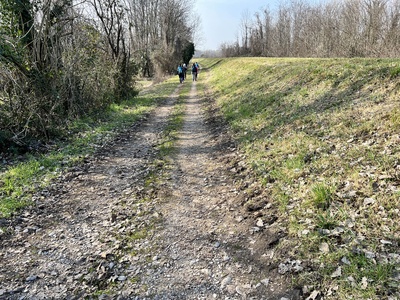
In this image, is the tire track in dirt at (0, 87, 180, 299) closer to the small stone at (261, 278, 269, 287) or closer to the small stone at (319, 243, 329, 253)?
the small stone at (261, 278, 269, 287)

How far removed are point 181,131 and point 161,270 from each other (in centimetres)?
754

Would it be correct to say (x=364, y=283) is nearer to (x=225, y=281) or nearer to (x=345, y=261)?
(x=345, y=261)

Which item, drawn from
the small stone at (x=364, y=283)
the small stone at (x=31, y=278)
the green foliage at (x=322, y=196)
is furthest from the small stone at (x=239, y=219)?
the small stone at (x=31, y=278)

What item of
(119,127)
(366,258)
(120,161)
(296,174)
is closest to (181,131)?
(119,127)

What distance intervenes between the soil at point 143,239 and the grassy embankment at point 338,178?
457 millimetres

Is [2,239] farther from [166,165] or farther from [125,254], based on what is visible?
[166,165]

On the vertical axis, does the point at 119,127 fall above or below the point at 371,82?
below

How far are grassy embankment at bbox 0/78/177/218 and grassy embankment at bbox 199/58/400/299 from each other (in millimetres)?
4650

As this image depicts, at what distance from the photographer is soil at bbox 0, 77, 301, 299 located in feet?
11.8

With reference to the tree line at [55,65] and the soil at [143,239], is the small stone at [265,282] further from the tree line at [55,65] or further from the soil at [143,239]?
the tree line at [55,65]

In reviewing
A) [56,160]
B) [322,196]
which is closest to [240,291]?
[322,196]

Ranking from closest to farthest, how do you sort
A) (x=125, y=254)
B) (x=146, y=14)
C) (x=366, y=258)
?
(x=366, y=258)
(x=125, y=254)
(x=146, y=14)

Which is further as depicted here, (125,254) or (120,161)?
(120,161)

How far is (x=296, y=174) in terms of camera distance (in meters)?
5.50
